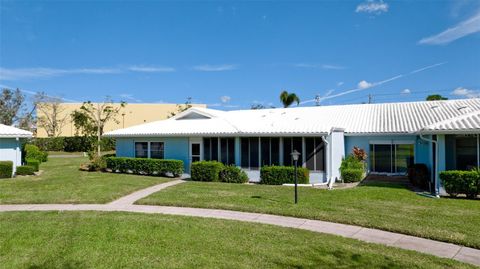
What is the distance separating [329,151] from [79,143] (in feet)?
120

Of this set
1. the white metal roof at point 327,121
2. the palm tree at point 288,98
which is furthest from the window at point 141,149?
the palm tree at point 288,98

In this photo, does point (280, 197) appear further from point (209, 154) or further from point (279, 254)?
point (209, 154)

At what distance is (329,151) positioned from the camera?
1825 cm

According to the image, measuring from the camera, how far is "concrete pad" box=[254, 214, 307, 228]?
1001cm

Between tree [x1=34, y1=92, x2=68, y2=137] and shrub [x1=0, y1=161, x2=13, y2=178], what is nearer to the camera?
shrub [x1=0, y1=161, x2=13, y2=178]

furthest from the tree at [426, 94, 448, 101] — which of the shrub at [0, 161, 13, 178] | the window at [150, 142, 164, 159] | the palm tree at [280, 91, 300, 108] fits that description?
the shrub at [0, 161, 13, 178]

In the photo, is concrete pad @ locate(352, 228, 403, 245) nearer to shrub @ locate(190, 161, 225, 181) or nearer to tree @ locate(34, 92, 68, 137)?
shrub @ locate(190, 161, 225, 181)

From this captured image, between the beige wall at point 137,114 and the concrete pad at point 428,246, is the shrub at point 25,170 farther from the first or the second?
the beige wall at point 137,114

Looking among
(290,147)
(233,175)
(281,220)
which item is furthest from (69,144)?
(281,220)

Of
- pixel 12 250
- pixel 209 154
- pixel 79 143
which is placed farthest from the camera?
pixel 79 143

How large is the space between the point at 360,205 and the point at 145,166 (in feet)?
46.0

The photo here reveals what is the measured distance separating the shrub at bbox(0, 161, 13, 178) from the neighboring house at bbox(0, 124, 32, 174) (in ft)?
4.27

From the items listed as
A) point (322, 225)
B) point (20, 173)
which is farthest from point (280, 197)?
point (20, 173)

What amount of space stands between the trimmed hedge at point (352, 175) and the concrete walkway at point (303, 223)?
8.81 m
